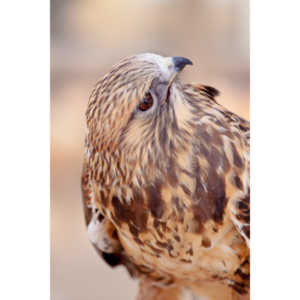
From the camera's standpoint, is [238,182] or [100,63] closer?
[238,182]

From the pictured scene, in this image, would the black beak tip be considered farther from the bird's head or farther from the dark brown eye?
the dark brown eye

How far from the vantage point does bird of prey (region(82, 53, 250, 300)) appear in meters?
1.39

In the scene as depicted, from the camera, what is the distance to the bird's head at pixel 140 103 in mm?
1418

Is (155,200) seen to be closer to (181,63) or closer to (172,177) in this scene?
(172,177)

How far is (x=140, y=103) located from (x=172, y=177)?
0.31 metres

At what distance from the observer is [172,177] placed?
1.42 metres

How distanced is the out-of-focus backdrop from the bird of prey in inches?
2.2

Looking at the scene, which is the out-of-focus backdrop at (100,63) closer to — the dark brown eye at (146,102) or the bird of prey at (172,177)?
the bird of prey at (172,177)

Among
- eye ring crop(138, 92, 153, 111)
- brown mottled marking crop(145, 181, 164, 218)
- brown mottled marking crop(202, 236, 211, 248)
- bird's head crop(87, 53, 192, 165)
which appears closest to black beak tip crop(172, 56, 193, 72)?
bird's head crop(87, 53, 192, 165)

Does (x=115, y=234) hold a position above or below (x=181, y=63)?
below

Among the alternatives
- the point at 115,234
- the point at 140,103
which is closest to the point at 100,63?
the point at 140,103
